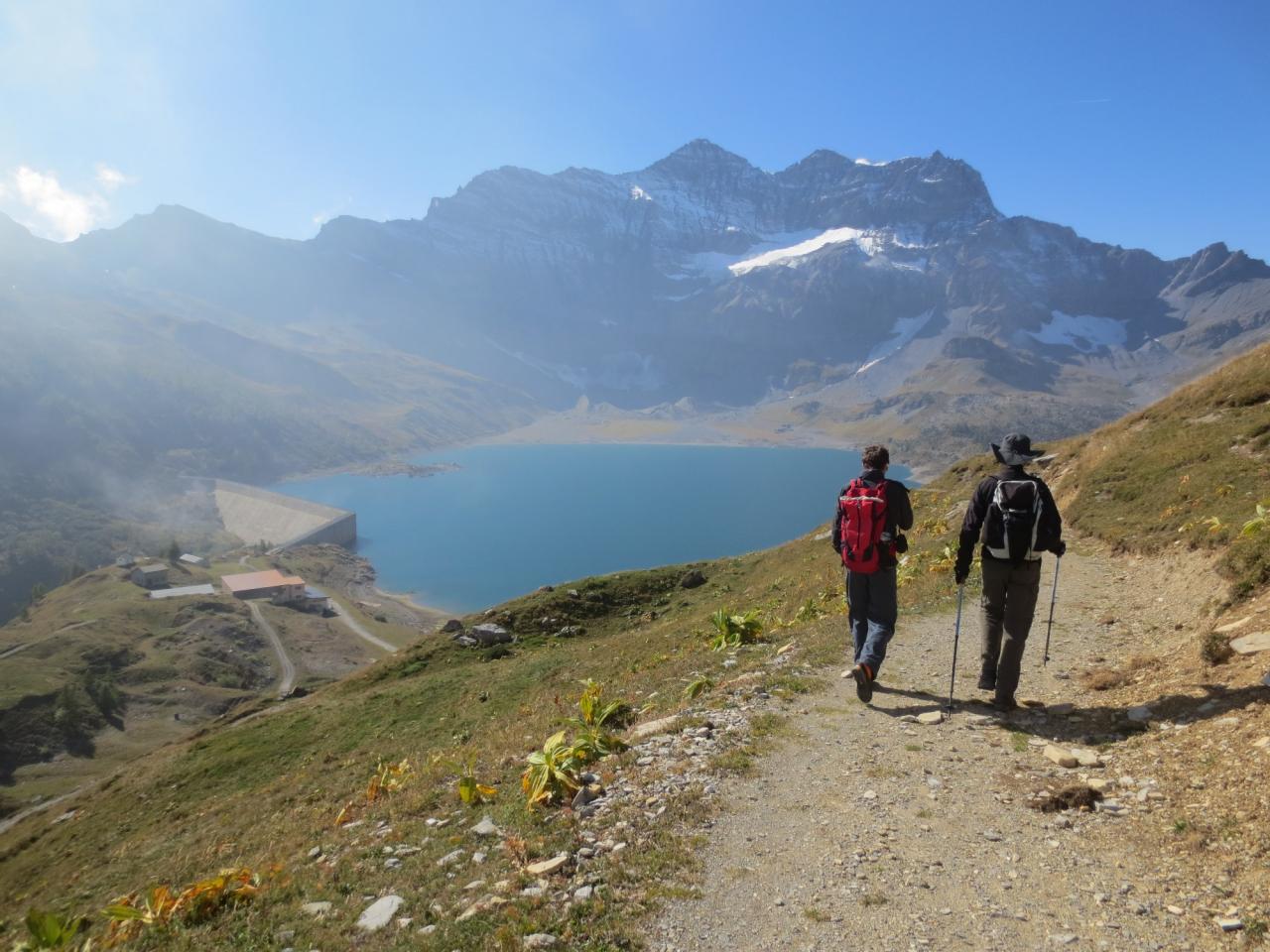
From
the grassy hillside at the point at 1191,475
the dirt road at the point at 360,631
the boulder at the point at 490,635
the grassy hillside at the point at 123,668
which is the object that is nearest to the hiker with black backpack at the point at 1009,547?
the grassy hillside at the point at 1191,475

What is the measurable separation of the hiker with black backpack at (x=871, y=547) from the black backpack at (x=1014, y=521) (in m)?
1.11

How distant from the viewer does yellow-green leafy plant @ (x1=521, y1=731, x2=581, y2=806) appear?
824 cm

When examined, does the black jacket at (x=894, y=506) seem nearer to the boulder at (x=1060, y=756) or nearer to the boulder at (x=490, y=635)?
the boulder at (x=1060, y=756)

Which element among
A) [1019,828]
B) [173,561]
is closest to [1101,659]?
[1019,828]

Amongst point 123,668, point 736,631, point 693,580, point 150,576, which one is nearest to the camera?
point 736,631

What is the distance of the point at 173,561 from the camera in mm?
141750

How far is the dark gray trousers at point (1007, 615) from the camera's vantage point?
9016mm

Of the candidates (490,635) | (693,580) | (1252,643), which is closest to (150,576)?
(490,635)

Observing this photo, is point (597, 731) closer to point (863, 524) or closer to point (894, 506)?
point (863, 524)

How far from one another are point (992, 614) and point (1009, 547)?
1132 millimetres

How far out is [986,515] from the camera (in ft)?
30.4

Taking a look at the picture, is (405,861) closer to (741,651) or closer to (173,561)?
(741,651)

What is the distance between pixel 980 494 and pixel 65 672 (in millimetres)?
110797

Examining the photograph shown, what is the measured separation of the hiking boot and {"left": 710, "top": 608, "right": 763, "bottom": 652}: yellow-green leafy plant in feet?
18.8
